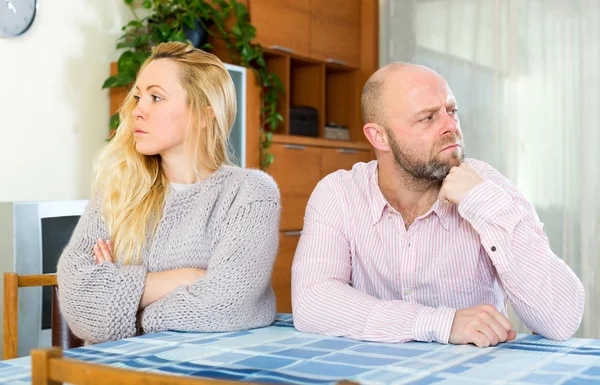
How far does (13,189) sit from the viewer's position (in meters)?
3.22

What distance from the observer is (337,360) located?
4.20 feet

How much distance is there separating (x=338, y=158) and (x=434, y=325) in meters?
3.22

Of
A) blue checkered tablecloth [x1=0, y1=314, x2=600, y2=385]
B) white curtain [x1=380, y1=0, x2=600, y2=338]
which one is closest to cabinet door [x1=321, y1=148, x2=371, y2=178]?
white curtain [x1=380, y1=0, x2=600, y2=338]

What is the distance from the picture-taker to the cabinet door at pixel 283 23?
4039mm

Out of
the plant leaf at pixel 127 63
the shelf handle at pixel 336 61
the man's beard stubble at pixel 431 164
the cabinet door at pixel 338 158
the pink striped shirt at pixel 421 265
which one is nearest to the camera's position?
the pink striped shirt at pixel 421 265

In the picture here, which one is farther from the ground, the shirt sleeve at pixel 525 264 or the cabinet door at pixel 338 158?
the cabinet door at pixel 338 158

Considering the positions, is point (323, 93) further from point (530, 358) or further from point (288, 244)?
point (530, 358)

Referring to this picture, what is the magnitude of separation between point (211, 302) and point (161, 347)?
27 cm

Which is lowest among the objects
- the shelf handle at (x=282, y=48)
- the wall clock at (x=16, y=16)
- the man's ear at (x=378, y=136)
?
the man's ear at (x=378, y=136)

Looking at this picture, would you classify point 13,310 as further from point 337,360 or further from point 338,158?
point 338,158

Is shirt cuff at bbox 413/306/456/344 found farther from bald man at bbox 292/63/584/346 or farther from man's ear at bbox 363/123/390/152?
man's ear at bbox 363/123/390/152

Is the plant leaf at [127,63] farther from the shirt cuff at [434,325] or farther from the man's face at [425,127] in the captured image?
the shirt cuff at [434,325]

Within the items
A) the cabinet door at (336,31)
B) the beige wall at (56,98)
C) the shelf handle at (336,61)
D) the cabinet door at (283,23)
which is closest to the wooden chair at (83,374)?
the beige wall at (56,98)

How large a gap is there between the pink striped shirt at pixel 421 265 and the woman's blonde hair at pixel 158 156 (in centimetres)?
36
